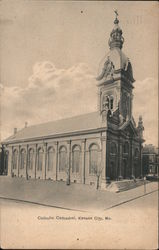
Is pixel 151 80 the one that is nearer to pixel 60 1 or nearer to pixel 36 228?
pixel 60 1

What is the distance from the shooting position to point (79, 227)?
24.1 ft

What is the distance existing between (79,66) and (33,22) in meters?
2.07

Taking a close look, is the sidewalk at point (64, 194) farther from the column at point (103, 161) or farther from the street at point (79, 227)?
the column at point (103, 161)

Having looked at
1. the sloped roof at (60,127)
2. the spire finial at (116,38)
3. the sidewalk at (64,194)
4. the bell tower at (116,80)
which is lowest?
the sidewalk at (64,194)

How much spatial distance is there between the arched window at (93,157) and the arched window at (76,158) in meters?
0.52

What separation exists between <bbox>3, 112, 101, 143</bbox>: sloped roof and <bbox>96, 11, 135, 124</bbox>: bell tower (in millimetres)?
562

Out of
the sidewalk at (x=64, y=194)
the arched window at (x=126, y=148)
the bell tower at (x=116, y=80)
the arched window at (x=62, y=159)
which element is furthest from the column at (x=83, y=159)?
the arched window at (x=126, y=148)

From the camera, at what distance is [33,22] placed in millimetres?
7938

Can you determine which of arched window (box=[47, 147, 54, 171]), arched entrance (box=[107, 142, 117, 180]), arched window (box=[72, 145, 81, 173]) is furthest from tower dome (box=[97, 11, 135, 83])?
arched window (box=[47, 147, 54, 171])

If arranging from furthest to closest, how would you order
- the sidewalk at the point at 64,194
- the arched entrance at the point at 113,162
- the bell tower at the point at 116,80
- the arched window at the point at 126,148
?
the arched window at the point at 126,148, the arched entrance at the point at 113,162, the bell tower at the point at 116,80, the sidewalk at the point at 64,194

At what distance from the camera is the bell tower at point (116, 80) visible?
808cm

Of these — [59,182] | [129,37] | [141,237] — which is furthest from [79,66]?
[141,237]

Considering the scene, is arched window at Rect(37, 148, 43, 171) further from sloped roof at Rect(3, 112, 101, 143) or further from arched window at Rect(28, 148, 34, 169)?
sloped roof at Rect(3, 112, 101, 143)

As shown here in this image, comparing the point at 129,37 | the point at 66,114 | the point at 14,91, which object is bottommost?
the point at 66,114
